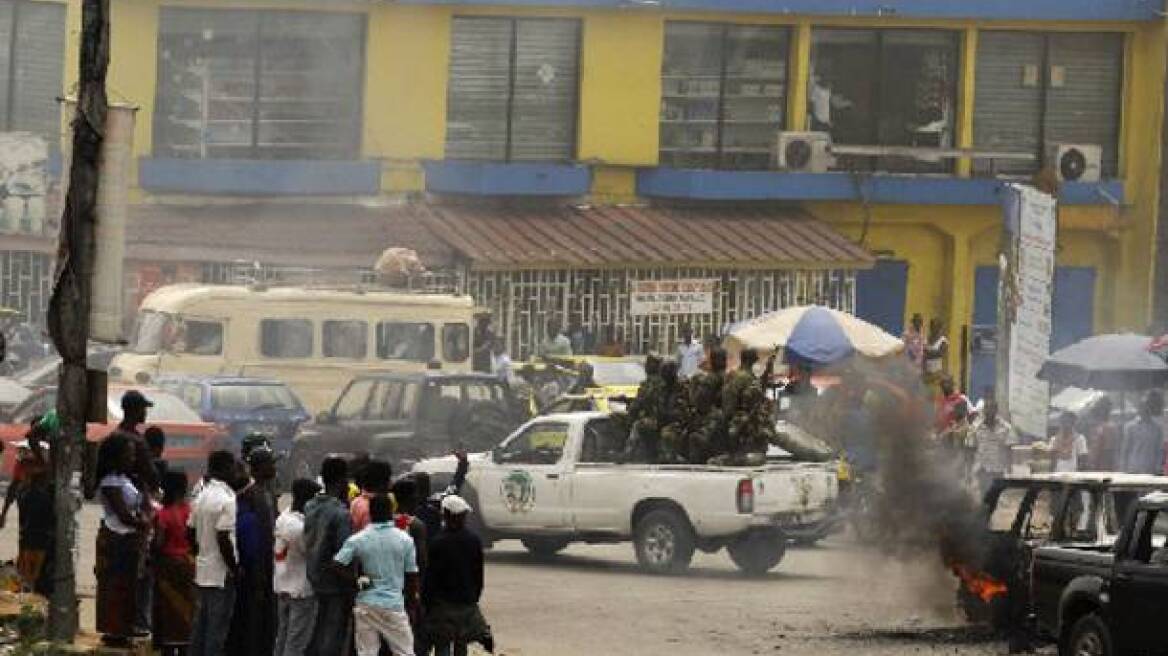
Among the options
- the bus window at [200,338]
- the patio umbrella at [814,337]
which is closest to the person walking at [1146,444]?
the patio umbrella at [814,337]

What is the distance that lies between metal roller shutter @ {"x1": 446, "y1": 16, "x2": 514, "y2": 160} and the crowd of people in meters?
26.1

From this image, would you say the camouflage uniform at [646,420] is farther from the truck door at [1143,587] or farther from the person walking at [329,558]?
the person walking at [329,558]

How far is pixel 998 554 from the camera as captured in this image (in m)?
22.0

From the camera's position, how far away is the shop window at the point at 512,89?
150 ft

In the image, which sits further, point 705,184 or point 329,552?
point 705,184

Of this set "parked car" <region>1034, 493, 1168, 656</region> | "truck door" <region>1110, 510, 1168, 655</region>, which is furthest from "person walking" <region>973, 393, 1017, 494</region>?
"truck door" <region>1110, 510, 1168, 655</region>

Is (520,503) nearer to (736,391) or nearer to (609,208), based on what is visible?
(736,391)

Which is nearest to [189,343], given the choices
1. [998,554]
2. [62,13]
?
[62,13]

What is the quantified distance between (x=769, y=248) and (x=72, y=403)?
27.4m

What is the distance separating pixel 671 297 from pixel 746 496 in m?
18.7

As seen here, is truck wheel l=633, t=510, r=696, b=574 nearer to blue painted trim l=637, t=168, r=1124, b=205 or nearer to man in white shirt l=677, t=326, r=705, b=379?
man in white shirt l=677, t=326, r=705, b=379

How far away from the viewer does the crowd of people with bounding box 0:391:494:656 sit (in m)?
17.2

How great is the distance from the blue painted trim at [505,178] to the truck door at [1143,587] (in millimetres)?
26968

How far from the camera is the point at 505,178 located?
150 ft
